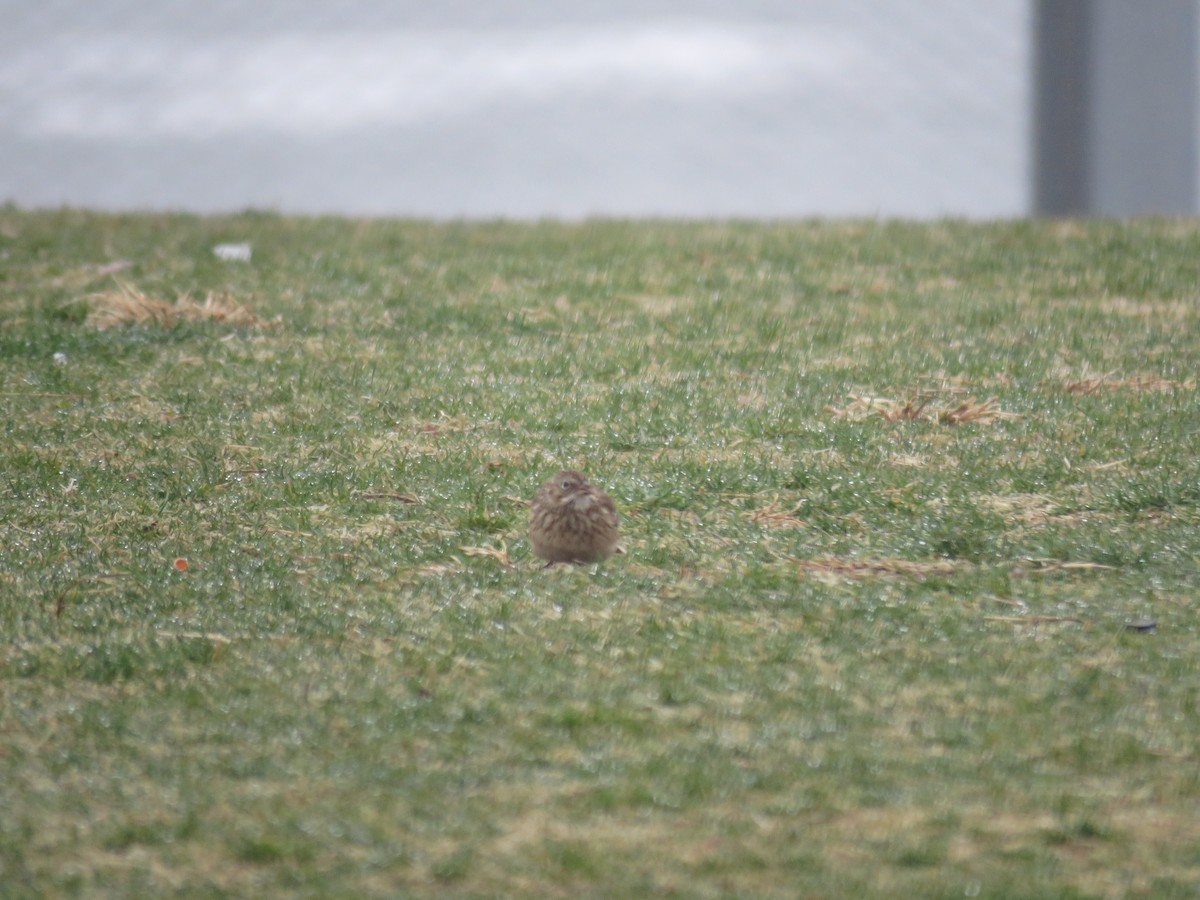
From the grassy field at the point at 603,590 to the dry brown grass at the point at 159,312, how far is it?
0.03 metres

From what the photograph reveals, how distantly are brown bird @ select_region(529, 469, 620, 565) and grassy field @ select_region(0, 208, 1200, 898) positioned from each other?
0.27 ft

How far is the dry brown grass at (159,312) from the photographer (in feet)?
28.2

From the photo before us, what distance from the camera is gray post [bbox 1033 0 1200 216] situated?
12.4 metres

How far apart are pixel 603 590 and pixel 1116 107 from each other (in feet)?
31.5

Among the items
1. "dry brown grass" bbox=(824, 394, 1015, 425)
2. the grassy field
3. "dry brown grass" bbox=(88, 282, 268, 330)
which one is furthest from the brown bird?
"dry brown grass" bbox=(88, 282, 268, 330)

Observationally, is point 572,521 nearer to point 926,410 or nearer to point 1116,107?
point 926,410

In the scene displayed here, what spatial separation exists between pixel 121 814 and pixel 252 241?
7877 millimetres

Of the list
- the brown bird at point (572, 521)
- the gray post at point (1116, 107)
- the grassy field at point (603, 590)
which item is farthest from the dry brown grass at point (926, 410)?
the gray post at point (1116, 107)

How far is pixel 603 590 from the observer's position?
15.9ft

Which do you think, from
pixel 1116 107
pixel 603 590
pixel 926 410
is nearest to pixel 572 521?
pixel 603 590

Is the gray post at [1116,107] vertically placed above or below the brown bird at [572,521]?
above

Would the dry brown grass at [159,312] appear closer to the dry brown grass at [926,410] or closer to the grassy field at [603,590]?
the grassy field at [603,590]

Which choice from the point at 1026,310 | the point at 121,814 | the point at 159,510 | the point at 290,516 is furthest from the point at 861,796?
the point at 1026,310

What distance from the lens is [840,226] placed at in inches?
450
